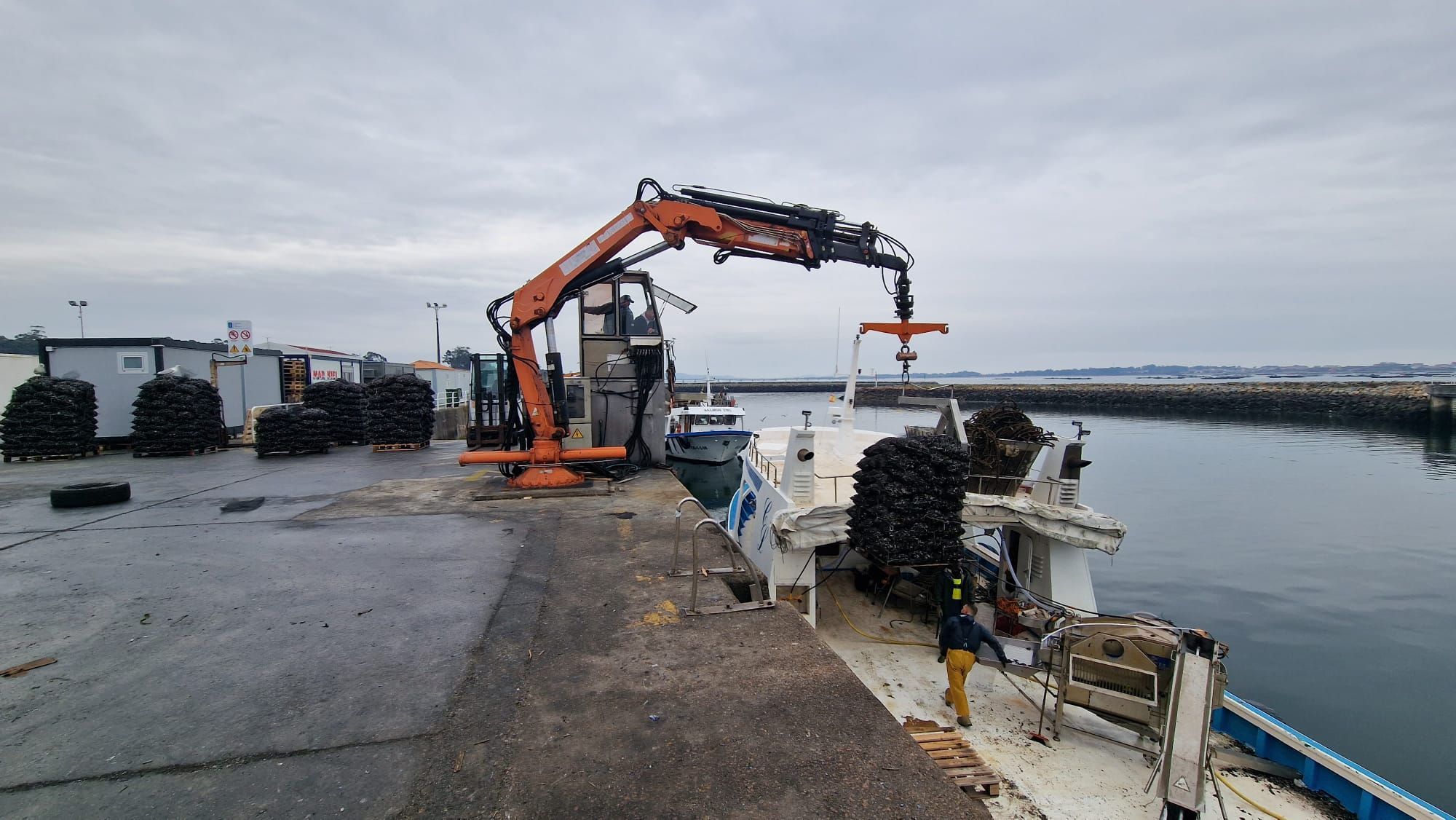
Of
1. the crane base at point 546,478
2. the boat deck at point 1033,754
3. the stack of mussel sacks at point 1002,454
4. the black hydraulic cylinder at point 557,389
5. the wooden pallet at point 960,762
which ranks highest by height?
the black hydraulic cylinder at point 557,389

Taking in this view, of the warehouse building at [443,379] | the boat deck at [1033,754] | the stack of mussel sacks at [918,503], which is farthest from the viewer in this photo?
the warehouse building at [443,379]

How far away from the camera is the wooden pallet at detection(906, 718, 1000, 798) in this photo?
4.32 metres

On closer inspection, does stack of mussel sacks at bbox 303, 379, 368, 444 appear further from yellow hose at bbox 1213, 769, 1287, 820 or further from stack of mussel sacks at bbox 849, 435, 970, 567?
yellow hose at bbox 1213, 769, 1287, 820

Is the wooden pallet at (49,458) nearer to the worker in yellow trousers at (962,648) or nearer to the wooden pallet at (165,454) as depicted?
the wooden pallet at (165,454)

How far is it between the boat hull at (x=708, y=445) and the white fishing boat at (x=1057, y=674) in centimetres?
1024

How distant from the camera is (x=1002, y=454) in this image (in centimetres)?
771

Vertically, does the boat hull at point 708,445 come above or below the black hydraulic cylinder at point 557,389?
below

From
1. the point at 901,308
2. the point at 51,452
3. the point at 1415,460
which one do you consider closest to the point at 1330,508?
the point at 1415,460

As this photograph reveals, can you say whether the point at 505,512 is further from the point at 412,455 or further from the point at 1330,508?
the point at 1330,508

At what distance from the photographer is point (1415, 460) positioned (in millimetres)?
26859

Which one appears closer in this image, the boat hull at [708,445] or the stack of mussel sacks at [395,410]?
the stack of mussel sacks at [395,410]

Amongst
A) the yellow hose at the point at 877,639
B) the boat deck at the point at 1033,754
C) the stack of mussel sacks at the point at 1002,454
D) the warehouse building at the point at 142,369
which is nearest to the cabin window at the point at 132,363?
the warehouse building at the point at 142,369

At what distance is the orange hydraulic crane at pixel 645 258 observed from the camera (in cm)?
870

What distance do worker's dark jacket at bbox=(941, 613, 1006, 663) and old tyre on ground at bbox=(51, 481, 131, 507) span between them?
443 inches
